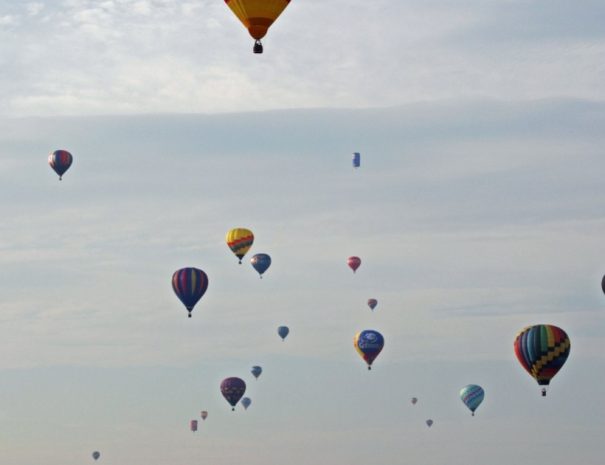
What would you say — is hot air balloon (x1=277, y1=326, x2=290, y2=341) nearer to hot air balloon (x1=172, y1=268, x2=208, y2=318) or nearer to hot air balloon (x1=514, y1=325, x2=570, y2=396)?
hot air balloon (x1=172, y1=268, x2=208, y2=318)

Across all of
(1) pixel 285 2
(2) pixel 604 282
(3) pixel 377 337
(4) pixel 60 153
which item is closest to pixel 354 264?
(3) pixel 377 337

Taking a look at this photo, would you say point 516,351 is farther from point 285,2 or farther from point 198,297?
point 285,2

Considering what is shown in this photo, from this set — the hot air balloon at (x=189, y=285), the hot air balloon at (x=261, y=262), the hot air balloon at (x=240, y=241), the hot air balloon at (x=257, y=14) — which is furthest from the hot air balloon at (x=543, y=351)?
the hot air balloon at (x=261, y=262)

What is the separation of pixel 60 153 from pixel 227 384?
29.3m

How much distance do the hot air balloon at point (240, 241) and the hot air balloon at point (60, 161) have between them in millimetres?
17384

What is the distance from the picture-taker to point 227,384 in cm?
17462

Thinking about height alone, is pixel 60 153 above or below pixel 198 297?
above

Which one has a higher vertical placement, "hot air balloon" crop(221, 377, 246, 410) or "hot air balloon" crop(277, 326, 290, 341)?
→ "hot air balloon" crop(277, 326, 290, 341)

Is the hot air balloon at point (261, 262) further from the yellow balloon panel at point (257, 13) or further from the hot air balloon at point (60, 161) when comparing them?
the yellow balloon panel at point (257, 13)

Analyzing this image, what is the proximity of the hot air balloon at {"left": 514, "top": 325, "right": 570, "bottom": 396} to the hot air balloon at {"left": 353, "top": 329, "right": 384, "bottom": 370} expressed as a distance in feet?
121

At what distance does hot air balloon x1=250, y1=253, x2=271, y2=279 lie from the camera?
581 feet

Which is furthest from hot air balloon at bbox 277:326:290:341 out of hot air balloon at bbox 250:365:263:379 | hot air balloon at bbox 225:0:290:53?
hot air balloon at bbox 225:0:290:53

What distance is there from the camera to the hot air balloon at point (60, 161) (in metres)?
164

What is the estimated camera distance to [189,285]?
5689 inches
